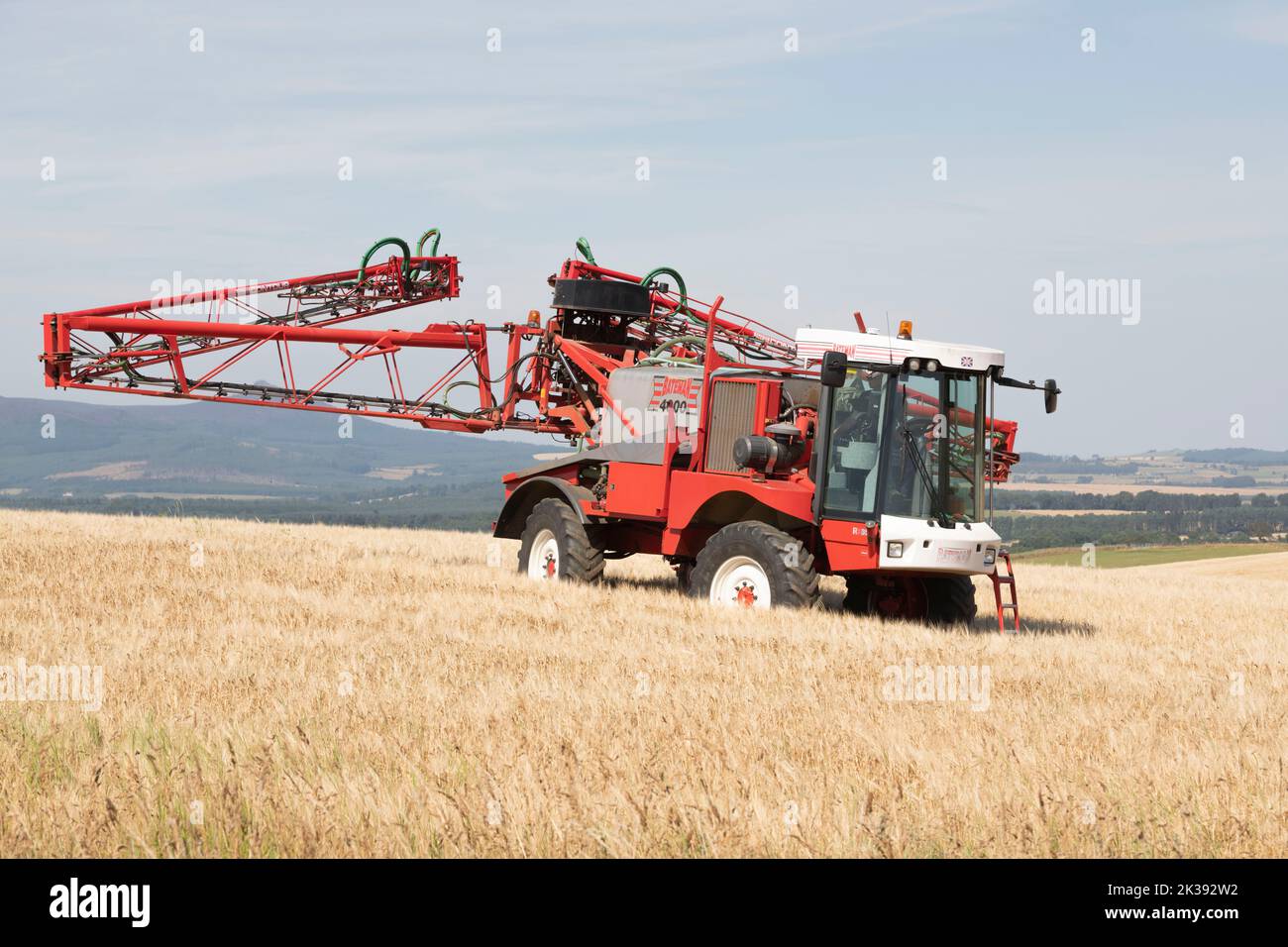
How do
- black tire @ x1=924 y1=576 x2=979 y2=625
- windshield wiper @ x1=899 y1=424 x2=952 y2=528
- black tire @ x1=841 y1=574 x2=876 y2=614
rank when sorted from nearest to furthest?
windshield wiper @ x1=899 y1=424 x2=952 y2=528, black tire @ x1=924 y1=576 x2=979 y2=625, black tire @ x1=841 y1=574 x2=876 y2=614

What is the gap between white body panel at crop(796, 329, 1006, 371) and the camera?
11.8 metres

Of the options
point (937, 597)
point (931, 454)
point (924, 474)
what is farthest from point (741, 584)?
point (931, 454)

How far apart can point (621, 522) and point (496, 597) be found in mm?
2342

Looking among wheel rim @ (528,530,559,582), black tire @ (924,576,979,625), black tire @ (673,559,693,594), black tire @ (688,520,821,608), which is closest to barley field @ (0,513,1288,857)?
black tire @ (688,520,821,608)

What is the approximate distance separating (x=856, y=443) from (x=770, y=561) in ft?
4.17

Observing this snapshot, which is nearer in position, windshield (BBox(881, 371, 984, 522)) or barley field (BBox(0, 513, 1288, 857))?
barley field (BBox(0, 513, 1288, 857))

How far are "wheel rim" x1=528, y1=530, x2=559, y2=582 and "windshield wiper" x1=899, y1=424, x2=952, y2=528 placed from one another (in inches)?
177

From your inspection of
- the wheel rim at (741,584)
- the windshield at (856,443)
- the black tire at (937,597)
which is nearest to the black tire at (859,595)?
the black tire at (937,597)

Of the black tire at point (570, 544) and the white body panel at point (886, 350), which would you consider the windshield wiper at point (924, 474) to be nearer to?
the white body panel at point (886, 350)

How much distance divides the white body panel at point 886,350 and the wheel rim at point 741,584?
1.90 m

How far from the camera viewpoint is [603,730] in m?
6.89

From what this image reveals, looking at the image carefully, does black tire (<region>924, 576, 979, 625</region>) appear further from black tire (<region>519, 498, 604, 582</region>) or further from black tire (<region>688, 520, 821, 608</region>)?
black tire (<region>519, 498, 604, 582</region>)
